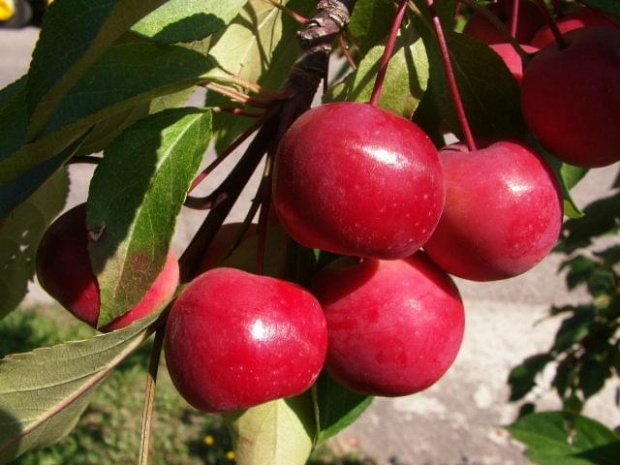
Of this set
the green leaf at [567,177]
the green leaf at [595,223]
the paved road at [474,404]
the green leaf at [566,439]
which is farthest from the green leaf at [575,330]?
the green leaf at [567,177]

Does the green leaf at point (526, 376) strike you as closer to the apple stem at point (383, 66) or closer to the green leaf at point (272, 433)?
the green leaf at point (272, 433)

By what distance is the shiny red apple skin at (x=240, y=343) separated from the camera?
59 centimetres

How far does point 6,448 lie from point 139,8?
0.38 meters

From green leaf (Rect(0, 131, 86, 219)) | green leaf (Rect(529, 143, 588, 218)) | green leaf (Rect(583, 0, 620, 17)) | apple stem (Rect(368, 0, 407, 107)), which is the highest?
green leaf (Rect(583, 0, 620, 17))

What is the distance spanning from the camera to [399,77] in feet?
2.22

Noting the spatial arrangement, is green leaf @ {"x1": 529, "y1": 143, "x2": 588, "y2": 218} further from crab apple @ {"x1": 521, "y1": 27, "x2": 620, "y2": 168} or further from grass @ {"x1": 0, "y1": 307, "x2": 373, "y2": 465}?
grass @ {"x1": 0, "y1": 307, "x2": 373, "y2": 465}

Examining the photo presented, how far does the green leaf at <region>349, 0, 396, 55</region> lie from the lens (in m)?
0.79

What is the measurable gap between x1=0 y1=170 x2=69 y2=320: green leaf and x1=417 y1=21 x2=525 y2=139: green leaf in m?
0.43

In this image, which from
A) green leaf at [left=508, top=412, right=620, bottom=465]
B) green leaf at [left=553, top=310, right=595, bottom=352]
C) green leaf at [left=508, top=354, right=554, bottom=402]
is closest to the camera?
green leaf at [left=508, top=412, right=620, bottom=465]

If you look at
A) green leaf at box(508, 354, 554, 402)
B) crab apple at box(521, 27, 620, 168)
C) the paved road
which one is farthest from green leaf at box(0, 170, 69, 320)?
the paved road

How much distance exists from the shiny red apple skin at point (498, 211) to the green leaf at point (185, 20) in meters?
0.23

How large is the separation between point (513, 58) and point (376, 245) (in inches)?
11.7

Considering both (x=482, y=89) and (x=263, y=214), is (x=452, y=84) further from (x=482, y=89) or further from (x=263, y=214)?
(x=263, y=214)

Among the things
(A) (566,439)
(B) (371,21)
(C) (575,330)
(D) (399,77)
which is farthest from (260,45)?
(C) (575,330)
